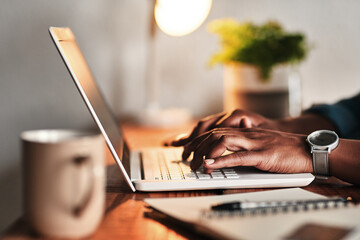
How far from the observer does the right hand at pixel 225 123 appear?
35.6 inches

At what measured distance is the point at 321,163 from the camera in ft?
2.40

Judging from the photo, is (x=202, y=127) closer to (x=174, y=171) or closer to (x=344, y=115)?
(x=174, y=171)

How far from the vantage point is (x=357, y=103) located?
1.18 meters

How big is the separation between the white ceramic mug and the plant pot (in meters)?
1.04

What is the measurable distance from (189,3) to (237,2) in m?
0.52

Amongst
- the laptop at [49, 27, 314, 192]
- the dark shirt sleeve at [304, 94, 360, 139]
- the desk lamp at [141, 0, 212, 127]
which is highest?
the desk lamp at [141, 0, 212, 127]

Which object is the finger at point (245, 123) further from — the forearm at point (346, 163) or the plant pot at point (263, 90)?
the plant pot at point (263, 90)

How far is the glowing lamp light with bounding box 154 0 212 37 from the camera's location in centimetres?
133

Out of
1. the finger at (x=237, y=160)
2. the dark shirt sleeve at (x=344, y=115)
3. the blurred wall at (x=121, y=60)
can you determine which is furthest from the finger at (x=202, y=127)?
the blurred wall at (x=121, y=60)

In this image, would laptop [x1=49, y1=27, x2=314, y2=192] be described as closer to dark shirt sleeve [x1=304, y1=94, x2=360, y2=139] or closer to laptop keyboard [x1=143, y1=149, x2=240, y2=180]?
laptop keyboard [x1=143, y1=149, x2=240, y2=180]

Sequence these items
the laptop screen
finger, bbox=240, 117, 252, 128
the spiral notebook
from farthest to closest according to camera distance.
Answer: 1. finger, bbox=240, 117, 252, 128
2. the laptop screen
3. the spiral notebook

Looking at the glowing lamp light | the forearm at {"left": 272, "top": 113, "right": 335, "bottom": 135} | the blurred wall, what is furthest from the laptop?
the blurred wall

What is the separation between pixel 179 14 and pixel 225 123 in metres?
0.56

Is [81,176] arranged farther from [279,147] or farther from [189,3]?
[189,3]
